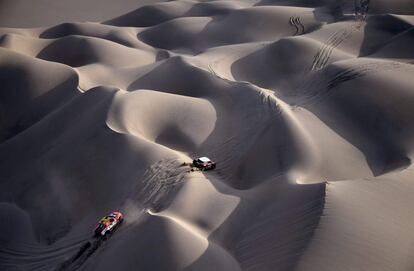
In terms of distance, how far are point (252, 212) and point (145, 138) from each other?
4.77 meters

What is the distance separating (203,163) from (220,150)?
4.49 feet

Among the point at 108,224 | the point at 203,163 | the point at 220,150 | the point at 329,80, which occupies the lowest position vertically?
the point at 220,150

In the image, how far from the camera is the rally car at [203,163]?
11555mm

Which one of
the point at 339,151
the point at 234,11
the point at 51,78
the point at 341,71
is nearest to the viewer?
the point at 339,151

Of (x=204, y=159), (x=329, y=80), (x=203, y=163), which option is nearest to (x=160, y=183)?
(x=203, y=163)

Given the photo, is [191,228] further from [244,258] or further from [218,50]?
[218,50]

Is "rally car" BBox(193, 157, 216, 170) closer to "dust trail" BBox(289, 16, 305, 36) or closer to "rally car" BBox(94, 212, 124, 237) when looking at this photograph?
"rally car" BBox(94, 212, 124, 237)

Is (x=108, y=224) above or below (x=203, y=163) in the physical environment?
above

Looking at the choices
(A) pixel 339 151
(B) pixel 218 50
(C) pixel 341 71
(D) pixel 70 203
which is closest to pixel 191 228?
(D) pixel 70 203

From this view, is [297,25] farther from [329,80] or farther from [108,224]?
[108,224]

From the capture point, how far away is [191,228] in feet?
29.7

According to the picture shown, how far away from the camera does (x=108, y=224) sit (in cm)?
938

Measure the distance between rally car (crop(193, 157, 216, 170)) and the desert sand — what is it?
37 cm

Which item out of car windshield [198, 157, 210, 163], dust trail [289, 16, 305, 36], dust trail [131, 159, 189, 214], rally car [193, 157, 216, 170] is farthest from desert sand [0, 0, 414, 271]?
car windshield [198, 157, 210, 163]
